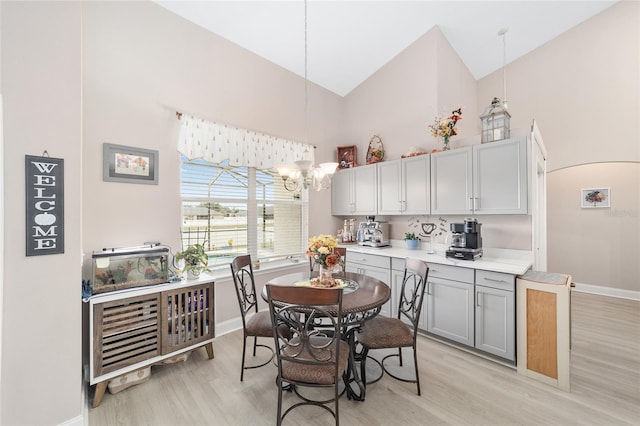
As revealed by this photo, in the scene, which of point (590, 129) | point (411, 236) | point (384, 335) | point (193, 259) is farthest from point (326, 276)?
point (590, 129)

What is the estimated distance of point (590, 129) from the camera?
4145mm

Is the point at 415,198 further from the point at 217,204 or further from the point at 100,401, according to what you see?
the point at 100,401

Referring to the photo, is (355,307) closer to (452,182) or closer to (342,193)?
(452,182)

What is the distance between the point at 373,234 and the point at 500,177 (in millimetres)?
1723

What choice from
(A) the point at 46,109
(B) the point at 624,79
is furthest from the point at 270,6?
(B) the point at 624,79

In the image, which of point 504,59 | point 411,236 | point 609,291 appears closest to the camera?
point 411,236

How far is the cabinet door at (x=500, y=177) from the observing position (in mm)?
2609

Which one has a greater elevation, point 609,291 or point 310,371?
point 310,371

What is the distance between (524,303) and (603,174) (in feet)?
12.8

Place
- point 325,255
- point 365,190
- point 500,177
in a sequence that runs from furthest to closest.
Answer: point 365,190, point 500,177, point 325,255

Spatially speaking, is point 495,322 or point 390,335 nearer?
point 390,335

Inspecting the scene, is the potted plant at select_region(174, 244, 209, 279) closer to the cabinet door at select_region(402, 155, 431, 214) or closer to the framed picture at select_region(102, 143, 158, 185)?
the framed picture at select_region(102, 143, 158, 185)

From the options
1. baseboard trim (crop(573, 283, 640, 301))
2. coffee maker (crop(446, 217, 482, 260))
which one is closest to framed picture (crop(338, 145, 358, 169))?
coffee maker (crop(446, 217, 482, 260))

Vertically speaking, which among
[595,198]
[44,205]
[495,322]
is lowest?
[495,322]
